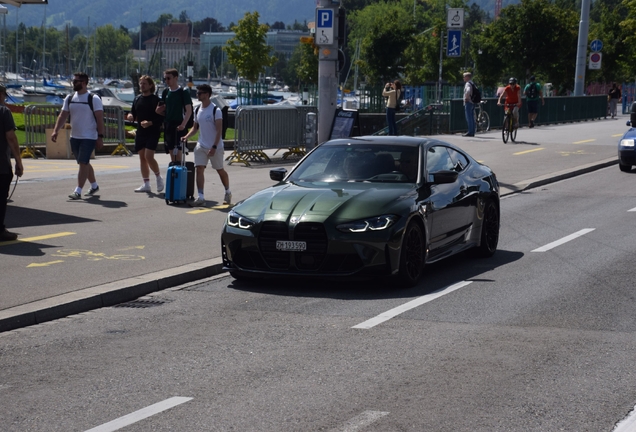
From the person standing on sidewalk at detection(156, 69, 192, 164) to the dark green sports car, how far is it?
5.77m

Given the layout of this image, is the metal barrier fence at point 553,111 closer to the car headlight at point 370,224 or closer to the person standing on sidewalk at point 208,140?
the person standing on sidewalk at point 208,140

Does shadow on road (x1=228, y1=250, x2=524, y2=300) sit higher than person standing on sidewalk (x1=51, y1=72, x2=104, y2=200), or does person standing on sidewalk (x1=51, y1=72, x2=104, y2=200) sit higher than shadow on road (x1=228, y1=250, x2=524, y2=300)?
person standing on sidewalk (x1=51, y1=72, x2=104, y2=200)

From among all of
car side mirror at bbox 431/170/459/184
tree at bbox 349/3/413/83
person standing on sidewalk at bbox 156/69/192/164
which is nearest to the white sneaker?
person standing on sidewalk at bbox 156/69/192/164

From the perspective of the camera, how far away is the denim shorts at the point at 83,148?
53.7 feet

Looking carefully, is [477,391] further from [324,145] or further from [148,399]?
[324,145]

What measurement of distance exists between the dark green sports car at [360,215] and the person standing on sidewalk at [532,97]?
84.3 ft

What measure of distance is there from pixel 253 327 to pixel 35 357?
5.74 feet

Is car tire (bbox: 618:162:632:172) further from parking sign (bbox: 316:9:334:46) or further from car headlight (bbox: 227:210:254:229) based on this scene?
car headlight (bbox: 227:210:254:229)

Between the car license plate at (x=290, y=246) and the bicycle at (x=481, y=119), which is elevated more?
the car license plate at (x=290, y=246)

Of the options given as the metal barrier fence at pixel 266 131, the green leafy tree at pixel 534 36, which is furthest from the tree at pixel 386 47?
the metal barrier fence at pixel 266 131

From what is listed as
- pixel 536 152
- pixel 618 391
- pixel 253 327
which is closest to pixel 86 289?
pixel 253 327

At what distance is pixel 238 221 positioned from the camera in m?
10.2

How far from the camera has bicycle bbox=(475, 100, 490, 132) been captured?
3438 centimetres

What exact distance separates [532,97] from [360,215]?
93.3 feet
